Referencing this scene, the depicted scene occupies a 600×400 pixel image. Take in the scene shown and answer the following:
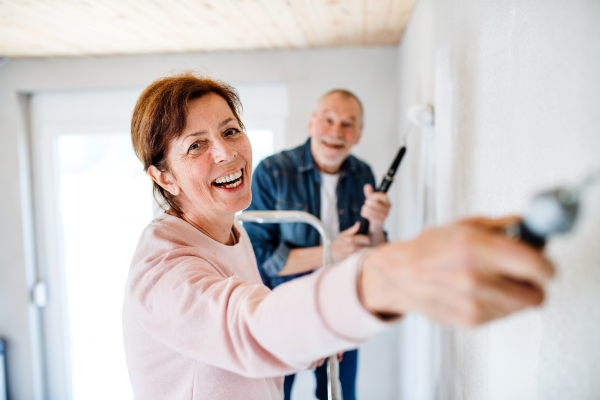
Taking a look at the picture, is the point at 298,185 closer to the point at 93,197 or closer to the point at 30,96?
the point at 93,197

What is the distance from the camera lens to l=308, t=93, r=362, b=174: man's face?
5.41 ft

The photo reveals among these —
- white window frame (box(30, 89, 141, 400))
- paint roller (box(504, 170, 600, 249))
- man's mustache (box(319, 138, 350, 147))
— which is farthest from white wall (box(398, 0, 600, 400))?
white window frame (box(30, 89, 141, 400))

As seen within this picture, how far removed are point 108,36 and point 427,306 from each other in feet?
7.64

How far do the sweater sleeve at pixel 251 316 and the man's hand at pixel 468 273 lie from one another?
0.07 metres

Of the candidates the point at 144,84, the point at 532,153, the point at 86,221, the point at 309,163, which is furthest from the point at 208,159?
the point at 86,221

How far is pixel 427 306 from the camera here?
31 cm

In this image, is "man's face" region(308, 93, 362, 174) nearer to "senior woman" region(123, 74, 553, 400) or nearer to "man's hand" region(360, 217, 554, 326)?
"senior woman" region(123, 74, 553, 400)

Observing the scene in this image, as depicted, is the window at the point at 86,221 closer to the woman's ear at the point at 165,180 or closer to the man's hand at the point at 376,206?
the man's hand at the point at 376,206

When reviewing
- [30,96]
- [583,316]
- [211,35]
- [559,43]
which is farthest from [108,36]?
[583,316]

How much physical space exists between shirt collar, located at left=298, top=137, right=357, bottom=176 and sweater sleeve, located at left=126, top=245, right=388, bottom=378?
1112mm

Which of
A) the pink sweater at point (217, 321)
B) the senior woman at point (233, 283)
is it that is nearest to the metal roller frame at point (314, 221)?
the senior woman at point (233, 283)

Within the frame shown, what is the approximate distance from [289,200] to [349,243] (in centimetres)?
36

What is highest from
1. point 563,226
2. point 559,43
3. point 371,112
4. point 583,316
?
point 371,112

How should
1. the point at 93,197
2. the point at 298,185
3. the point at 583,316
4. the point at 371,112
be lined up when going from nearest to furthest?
the point at 583,316 → the point at 298,185 → the point at 371,112 → the point at 93,197
